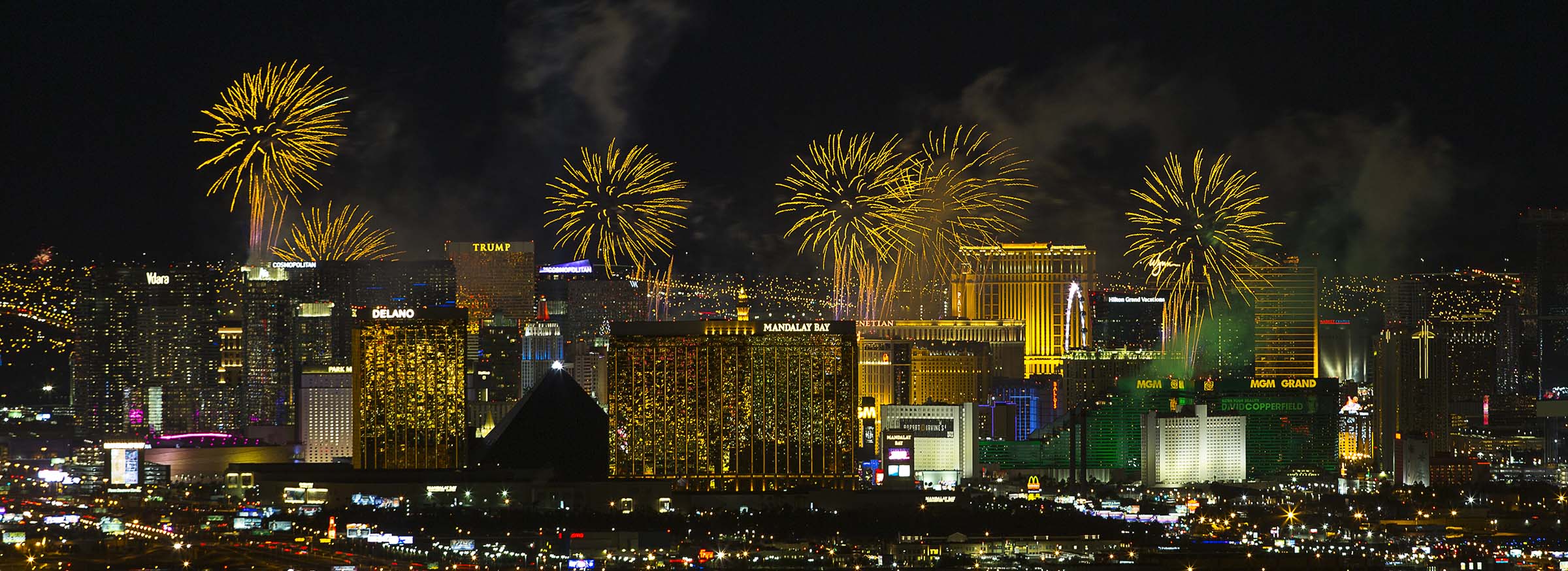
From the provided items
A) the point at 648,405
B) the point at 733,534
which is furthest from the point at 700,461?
the point at 733,534

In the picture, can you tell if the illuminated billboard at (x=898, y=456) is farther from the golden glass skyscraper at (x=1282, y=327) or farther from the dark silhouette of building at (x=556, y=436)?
the golden glass skyscraper at (x=1282, y=327)

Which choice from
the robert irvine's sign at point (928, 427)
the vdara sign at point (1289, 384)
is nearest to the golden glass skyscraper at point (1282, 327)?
the vdara sign at point (1289, 384)

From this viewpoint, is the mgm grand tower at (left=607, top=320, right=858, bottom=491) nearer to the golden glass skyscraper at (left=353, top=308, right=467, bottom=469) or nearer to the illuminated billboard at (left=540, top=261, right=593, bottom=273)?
the golden glass skyscraper at (left=353, top=308, right=467, bottom=469)

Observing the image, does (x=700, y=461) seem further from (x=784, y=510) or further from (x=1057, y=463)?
(x=1057, y=463)

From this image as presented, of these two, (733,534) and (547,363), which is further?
(547,363)

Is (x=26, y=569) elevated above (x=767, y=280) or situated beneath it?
situated beneath

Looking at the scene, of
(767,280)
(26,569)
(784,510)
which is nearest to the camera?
(26,569)
